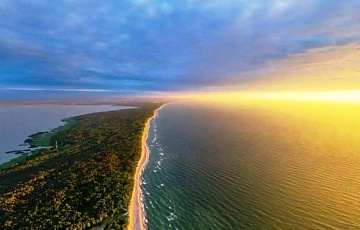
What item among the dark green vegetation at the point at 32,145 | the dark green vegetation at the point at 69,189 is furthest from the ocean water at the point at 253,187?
the dark green vegetation at the point at 32,145

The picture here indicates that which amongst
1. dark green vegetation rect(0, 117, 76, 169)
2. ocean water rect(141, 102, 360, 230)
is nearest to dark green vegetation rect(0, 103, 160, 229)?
dark green vegetation rect(0, 117, 76, 169)

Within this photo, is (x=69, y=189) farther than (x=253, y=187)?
Yes

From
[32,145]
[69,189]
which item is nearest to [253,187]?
[69,189]

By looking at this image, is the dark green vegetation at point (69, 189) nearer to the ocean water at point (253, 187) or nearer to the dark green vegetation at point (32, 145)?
the dark green vegetation at point (32, 145)

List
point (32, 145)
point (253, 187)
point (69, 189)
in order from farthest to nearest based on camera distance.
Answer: point (32, 145) < point (69, 189) < point (253, 187)

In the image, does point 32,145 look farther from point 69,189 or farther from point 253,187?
point 253,187

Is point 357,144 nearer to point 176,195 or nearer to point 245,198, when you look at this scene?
point 245,198

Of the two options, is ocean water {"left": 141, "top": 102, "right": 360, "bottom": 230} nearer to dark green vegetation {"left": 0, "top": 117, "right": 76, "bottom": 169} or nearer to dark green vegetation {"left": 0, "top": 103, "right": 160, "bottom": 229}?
dark green vegetation {"left": 0, "top": 103, "right": 160, "bottom": 229}

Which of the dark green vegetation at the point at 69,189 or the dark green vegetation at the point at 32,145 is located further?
the dark green vegetation at the point at 32,145
